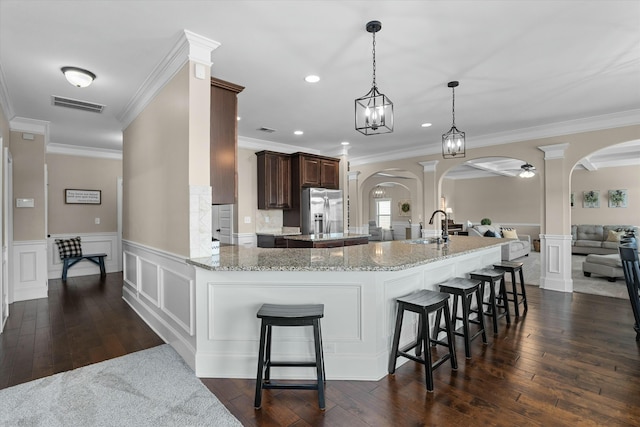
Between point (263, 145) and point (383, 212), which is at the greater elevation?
point (263, 145)

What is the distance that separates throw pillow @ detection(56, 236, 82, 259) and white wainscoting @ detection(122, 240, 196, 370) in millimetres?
2492

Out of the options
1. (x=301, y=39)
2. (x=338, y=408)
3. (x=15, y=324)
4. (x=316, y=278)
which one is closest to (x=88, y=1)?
(x=301, y=39)

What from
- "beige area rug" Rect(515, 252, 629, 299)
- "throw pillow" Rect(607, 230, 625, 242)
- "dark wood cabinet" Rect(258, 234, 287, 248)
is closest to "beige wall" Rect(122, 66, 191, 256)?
"dark wood cabinet" Rect(258, 234, 287, 248)

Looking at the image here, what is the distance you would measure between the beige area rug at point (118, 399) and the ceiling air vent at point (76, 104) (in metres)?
3.04

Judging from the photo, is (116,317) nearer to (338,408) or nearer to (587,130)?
(338,408)

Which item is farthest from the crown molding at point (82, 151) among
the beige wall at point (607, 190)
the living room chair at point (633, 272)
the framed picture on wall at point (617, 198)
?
the framed picture on wall at point (617, 198)

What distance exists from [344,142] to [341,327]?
4419mm

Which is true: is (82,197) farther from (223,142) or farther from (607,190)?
(607,190)

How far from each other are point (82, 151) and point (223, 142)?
4949 mm

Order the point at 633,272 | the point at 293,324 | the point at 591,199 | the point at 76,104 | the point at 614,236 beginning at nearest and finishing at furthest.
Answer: the point at 293,324, the point at 633,272, the point at 76,104, the point at 614,236, the point at 591,199

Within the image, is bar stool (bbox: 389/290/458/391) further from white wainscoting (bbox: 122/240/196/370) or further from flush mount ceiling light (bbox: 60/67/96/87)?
flush mount ceiling light (bbox: 60/67/96/87)

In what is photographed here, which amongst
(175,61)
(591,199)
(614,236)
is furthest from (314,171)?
(591,199)

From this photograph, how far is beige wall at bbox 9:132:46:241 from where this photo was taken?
14.8 ft

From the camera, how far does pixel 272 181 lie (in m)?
5.86
